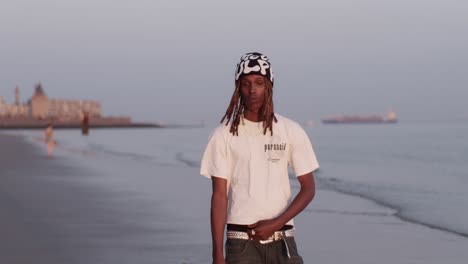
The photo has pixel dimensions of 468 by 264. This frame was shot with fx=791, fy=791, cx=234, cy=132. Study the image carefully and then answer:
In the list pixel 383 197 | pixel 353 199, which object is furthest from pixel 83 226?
pixel 383 197

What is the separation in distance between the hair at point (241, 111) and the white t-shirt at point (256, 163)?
0.09 feet

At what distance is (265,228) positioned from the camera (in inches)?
137

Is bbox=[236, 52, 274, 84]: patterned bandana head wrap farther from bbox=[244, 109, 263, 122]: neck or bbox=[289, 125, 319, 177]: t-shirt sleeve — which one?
bbox=[289, 125, 319, 177]: t-shirt sleeve

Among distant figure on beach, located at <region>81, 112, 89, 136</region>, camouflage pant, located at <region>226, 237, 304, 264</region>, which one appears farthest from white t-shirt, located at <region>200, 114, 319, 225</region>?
distant figure on beach, located at <region>81, 112, 89, 136</region>

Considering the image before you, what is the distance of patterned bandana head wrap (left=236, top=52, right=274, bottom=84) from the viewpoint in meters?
3.54

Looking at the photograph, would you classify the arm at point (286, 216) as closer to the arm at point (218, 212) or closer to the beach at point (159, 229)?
the arm at point (218, 212)

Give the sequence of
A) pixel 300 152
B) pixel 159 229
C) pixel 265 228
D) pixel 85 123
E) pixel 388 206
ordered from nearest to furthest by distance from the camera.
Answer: pixel 265 228 < pixel 300 152 < pixel 159 229 < pixel 388 206 < pixel 85 123

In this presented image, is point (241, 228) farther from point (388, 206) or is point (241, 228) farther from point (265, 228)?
point (388, 206)

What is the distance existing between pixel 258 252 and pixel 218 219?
0.78 feet

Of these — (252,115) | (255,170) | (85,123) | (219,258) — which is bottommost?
(85,123)

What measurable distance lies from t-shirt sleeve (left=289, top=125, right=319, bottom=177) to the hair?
0.11 meters

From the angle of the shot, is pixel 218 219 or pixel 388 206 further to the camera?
pixel 388 206

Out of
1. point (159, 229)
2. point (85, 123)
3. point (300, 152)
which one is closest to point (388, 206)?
point (159, 229)

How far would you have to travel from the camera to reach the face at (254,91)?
3559mm
